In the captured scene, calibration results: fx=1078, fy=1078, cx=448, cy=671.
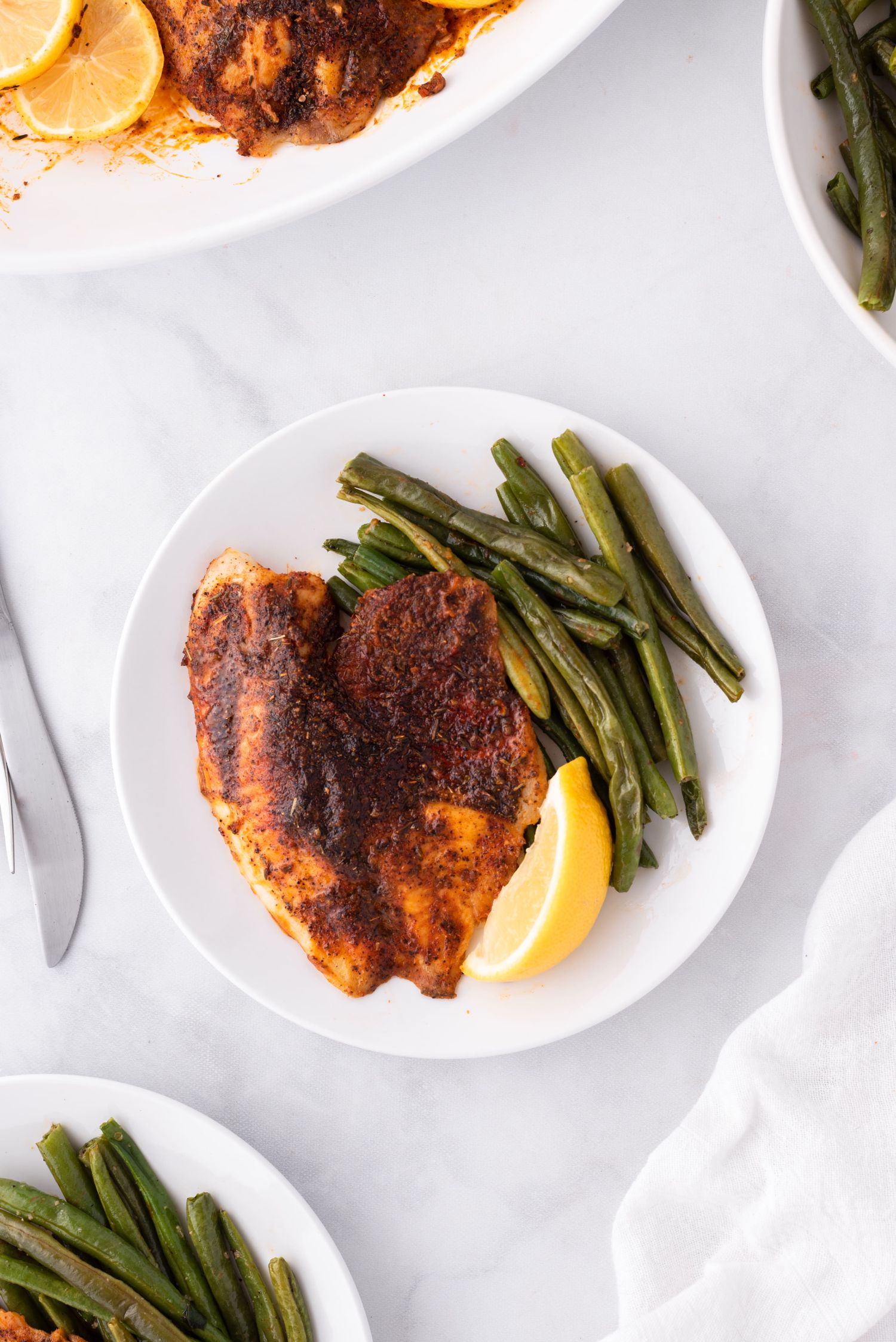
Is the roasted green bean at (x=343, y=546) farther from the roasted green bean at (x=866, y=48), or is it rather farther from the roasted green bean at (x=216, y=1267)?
the roasted green bean at (x=216, y=1267)

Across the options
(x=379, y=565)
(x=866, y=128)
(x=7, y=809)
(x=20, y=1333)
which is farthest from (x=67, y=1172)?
(x=866, y=128)

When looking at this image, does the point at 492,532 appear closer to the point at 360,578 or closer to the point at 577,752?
the point at 360,578

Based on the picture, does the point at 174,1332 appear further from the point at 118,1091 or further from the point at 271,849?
the point at 271,849

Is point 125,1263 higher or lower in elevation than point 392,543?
lower

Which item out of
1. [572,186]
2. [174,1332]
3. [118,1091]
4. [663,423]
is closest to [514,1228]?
[174,1332]

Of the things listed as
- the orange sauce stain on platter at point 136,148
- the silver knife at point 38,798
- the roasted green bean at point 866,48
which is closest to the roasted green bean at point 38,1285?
the silver knife at point 38,798

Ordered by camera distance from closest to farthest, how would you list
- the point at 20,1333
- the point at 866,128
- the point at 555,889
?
the point at 866,128 < the point at 555,889 < the point at 20,1333

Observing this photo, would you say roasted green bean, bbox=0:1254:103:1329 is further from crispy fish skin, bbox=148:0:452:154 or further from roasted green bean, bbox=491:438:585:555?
crispy fish skin, bbox=148:0:452:154
